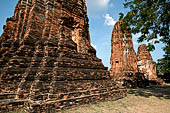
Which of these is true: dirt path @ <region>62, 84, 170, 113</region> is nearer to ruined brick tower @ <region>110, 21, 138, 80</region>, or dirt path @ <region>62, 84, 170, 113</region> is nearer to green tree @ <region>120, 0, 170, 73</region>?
green tree @ <region>120, 0, 170, 73</region>

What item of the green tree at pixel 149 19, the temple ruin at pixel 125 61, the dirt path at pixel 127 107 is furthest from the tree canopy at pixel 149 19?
the temple ruin at pixel 125 61

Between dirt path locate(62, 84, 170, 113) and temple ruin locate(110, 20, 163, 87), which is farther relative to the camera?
temple ruin locate(110, 20, 163, 87)

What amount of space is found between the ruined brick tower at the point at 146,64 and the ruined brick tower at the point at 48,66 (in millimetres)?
20825

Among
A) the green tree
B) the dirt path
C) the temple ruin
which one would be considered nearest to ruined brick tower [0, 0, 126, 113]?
the dirt path

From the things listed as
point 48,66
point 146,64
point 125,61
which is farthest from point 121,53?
point 48,66

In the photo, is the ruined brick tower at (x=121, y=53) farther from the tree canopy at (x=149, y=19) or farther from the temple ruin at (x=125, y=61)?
the tree canopy at (x=149, y=19)

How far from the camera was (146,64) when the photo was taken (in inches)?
975

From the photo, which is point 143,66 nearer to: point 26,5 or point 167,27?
point 167,27

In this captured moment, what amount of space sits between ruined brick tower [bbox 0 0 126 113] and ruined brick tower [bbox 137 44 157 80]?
20825 millimetres

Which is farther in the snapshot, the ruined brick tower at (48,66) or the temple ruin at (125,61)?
the temple ruin at (125,61)

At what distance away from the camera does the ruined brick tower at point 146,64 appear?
79.0 feet

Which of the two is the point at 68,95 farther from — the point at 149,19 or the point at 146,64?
the point at 146,64

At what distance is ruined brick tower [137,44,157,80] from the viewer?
24.1 meters

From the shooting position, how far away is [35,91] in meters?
3.93
